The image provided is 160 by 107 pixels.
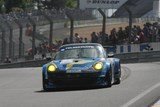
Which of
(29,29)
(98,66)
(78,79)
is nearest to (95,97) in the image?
(78,79)

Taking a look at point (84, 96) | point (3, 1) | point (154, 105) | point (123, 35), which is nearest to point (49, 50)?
point (123, 35)

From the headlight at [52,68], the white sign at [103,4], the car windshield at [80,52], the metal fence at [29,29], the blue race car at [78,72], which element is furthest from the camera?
the white sign at [103,4]

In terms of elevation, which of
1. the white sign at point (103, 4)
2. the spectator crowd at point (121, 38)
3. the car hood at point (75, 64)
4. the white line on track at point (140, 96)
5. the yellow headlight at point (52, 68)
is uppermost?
the white sign at point (103, 4)

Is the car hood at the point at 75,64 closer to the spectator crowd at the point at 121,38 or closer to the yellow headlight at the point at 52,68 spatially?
the yellow headlight at the point at 52,68

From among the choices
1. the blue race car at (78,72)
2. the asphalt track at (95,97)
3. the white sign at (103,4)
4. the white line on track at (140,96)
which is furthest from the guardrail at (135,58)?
the white sign at (103,4)

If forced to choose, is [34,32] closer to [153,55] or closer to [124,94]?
[153,55]

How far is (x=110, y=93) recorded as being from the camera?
47.5 ft

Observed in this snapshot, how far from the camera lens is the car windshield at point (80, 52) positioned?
16906 mm

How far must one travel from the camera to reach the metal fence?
33406mm

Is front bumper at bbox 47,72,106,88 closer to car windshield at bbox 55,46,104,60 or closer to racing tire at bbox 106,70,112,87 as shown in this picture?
racing tire at bbox 106,70,112,87

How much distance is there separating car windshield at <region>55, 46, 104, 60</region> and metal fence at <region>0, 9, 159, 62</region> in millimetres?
15509

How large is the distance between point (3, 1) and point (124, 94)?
80.2 m

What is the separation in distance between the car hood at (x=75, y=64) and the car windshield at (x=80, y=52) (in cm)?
53

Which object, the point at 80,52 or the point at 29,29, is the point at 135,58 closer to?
the point at 29,29
